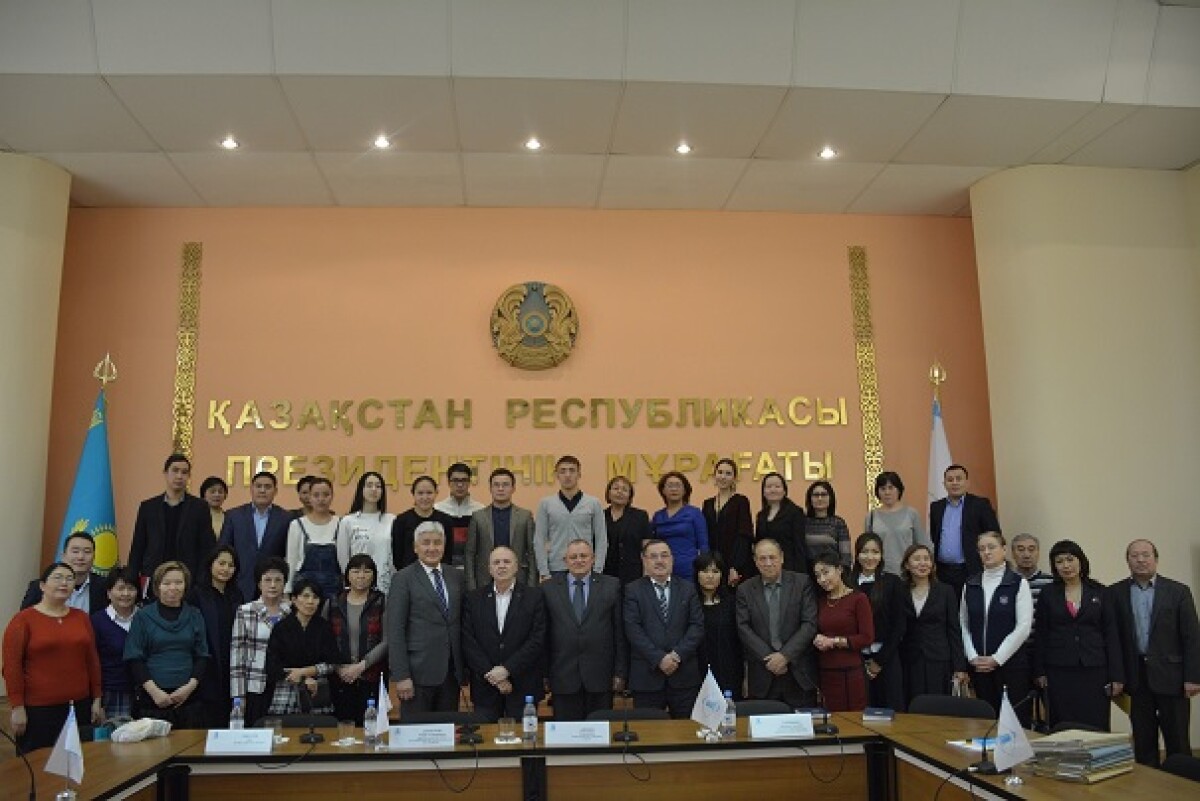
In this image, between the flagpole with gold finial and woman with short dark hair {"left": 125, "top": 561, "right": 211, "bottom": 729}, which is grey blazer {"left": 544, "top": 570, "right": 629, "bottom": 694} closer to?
woman with short dark hair {"left": 125, "top": 561, "right": 211, "bottom": 729}

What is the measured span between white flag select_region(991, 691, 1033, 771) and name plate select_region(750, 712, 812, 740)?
2.61ft

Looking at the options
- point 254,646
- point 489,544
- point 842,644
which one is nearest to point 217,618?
point 254,646

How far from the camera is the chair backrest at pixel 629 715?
414 centimetres

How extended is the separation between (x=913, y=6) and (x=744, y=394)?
2.88 metres

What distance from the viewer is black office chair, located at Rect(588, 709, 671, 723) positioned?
4.14m

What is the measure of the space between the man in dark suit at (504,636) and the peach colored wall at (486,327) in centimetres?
238

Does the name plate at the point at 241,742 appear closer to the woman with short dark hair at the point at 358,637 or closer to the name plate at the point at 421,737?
the name plate at the point at 421,737

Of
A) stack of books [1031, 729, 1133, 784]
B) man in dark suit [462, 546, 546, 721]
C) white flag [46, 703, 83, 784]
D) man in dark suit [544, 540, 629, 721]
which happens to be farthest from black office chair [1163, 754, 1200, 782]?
white flag [46, 703, 83, 784]

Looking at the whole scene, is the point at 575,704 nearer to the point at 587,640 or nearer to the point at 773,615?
the point at 587,640

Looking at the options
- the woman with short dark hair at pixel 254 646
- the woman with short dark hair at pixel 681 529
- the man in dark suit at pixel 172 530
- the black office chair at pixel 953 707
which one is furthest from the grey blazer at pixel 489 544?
the black office chair at pixel 953 707

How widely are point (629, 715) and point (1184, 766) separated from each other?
2016 mm

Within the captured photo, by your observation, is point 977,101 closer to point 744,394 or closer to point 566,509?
point 744,394

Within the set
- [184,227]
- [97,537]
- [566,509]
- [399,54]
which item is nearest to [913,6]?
[399,54]

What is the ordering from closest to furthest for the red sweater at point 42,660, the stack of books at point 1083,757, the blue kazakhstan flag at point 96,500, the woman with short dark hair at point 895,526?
1. the stack of books at point 1083,757
2. the red sweater at point 42,660
3. the woman with short dark hair at point 895,526
4. the blue kazakhstan flag at point 96,500
